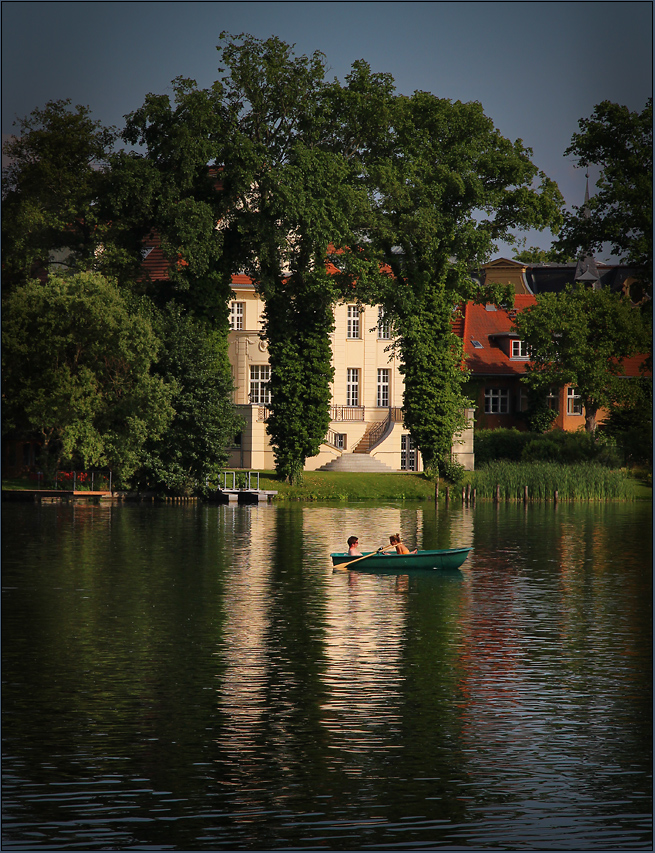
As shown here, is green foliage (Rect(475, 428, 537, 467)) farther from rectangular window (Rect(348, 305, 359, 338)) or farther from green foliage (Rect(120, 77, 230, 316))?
green foliage (Rect(120, 77, 230, 316))

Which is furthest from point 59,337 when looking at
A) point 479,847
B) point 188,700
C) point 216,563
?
point 479,847

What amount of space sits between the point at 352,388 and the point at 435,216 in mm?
19930

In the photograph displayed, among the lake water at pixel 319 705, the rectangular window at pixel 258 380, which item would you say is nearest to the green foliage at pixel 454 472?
the rectangular window at pixel 258 380

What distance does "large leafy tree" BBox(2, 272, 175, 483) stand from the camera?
55.2m

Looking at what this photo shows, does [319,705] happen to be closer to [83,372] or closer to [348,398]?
[83,372]

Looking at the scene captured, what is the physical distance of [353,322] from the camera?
271 ft

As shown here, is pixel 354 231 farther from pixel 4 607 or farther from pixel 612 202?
pixel 4 607

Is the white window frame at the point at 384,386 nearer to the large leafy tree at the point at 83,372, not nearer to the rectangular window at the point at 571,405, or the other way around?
the rectangular window at the point at 571,405

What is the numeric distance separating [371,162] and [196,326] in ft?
45.7

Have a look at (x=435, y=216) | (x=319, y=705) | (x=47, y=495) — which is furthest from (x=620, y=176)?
(x=319, y=705)

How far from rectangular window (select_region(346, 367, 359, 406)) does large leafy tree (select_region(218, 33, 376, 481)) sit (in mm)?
16122

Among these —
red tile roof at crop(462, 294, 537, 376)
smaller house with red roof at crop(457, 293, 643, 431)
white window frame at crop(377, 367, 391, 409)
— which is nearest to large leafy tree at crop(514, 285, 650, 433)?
red tile roof at crop(462, 294, 537, 376)

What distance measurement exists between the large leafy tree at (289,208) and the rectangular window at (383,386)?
58.0 feet

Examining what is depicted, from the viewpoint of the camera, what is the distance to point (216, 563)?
35406mm
